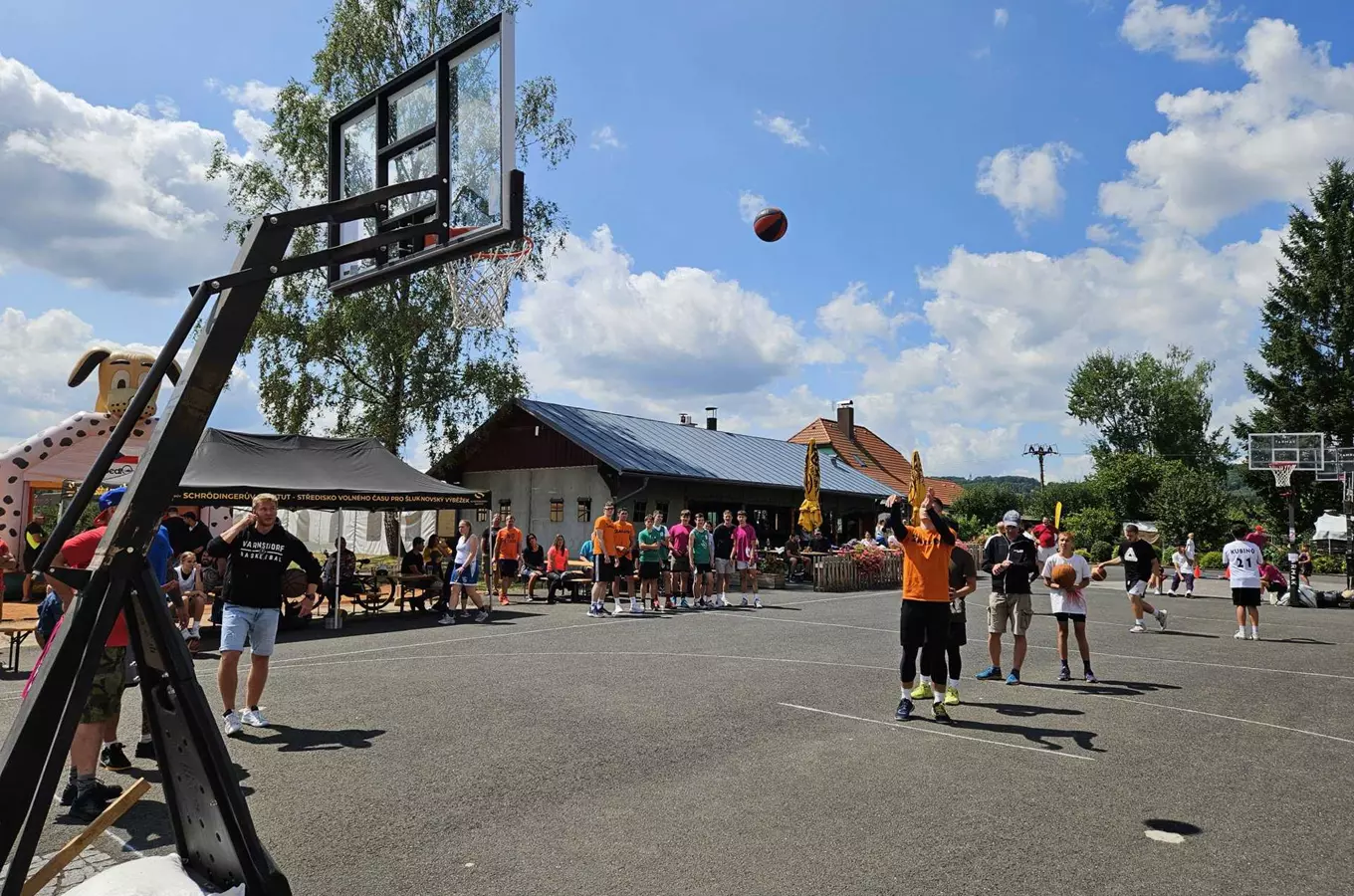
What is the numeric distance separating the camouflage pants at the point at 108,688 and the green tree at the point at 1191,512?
45.0 m

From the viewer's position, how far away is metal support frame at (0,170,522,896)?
3.12 metres

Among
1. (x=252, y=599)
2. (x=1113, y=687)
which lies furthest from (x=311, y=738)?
(x=1113, y=687)

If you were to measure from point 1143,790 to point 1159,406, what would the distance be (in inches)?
2748

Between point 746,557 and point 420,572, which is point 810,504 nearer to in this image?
point 746,557

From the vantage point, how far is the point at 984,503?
50.6 meters

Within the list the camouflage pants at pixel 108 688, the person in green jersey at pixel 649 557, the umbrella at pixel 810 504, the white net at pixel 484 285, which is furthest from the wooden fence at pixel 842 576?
the camouflage pants at pixel 108 688

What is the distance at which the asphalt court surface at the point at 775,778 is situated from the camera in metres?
4.45

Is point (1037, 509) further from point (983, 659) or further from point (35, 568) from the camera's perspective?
point (35, 568)

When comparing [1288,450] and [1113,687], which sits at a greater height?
[1288,450]

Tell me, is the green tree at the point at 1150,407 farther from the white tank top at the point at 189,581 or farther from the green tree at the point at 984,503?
the white tank top at the point at 189,581

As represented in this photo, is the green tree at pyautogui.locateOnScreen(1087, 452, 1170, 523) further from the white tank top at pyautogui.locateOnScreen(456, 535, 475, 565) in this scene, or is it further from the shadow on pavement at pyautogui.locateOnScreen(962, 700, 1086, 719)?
the shadow on pavement at pyautogui.locateOnScreen(962, 700, 1086, 719)

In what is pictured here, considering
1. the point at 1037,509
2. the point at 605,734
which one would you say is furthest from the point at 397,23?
the point at 1037,509

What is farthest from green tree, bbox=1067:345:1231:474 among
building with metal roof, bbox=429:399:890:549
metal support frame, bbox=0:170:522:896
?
metal support frame, bbox=0:170:522:896

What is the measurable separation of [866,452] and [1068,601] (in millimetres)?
35160
